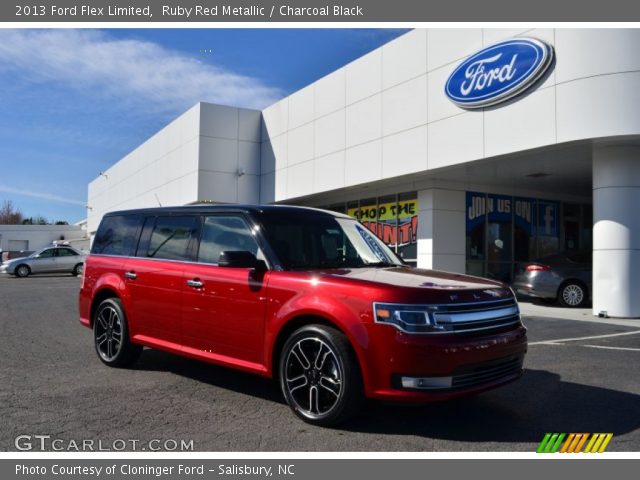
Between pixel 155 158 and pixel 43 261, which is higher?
pixel 155 158

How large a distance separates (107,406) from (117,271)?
2030mm

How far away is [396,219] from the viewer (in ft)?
60.5

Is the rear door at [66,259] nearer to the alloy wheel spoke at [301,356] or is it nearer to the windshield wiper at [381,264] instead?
the windshield wiper at [381,264]

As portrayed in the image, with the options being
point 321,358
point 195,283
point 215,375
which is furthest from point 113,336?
point 321,358

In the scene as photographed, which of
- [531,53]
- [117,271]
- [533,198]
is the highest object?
[531,53]

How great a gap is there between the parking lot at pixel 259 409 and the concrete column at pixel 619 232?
15.7 feet

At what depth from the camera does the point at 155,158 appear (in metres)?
30.0

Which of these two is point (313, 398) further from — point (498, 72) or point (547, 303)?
point (547, 303)

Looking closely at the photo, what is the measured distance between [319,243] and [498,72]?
939 centimetres

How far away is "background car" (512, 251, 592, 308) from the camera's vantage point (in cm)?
1375
